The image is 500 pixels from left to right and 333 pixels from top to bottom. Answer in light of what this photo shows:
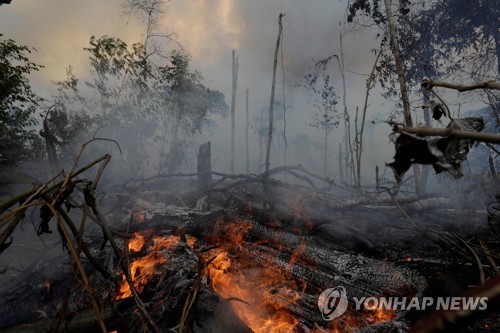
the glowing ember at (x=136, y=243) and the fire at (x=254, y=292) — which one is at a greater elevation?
the glowing ember at (x=136, y=243)

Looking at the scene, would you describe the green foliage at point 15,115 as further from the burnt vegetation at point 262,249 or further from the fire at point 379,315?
the fire at point 379,315

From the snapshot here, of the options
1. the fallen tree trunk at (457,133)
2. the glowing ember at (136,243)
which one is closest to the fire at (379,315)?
the fallen tree trunk at (457,133)

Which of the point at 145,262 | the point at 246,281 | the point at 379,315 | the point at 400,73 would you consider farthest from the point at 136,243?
the point at 400,73

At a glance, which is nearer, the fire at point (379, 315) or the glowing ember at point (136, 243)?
the fire at point (379, 315)

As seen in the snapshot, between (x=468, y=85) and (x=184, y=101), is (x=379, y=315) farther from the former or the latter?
(x=184, y=101)

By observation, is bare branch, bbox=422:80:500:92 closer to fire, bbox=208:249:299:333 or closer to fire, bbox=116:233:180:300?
fire, bbox=208:249:299:333

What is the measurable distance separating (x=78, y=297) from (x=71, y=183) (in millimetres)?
3203

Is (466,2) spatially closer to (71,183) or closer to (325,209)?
(325,209)

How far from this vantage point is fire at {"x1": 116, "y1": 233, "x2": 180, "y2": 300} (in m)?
3.32

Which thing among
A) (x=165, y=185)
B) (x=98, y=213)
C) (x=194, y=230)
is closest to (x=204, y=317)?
(x=98, y=213)

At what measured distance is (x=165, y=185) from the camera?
11.9 metres

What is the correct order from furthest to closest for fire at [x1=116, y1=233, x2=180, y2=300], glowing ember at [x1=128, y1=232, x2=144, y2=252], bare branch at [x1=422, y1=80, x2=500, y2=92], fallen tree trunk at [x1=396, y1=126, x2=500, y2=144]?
glowing ember at [x1=128, y1=232, x2=144, y2=252], fire at [x1=116, y1=233, x2=180, y2=300], bare branch at [x1=422, y1=80, x2=500, y2=92], fallen tree trunk at [x1=396, y1=126, x2=500, y2=144]

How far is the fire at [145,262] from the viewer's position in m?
3.32

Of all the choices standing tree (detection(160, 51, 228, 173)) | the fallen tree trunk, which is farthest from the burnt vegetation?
standing tree (detection(160, 51, 228, 173))
